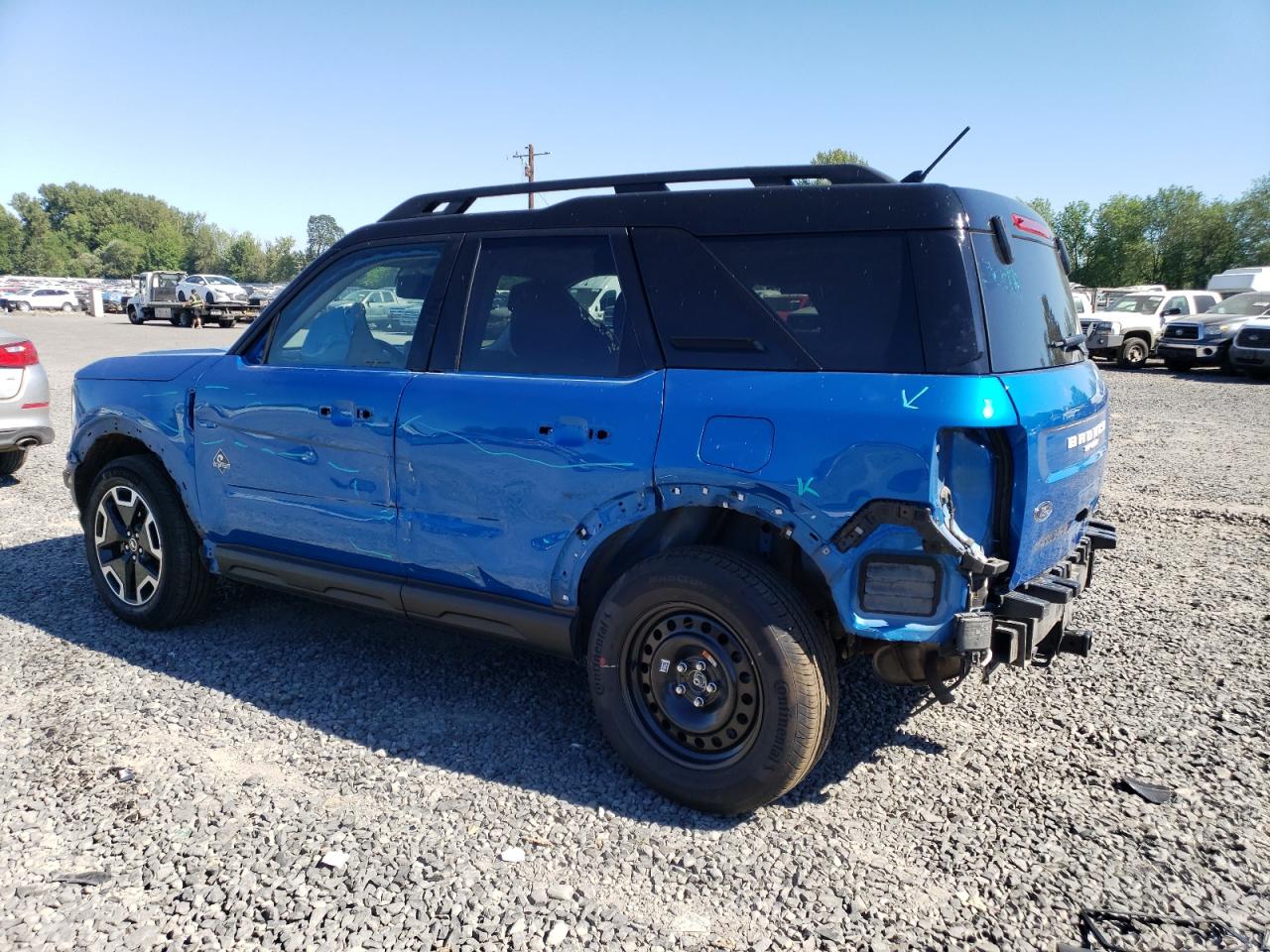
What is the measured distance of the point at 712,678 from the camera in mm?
3025

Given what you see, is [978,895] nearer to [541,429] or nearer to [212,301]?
[541,429]

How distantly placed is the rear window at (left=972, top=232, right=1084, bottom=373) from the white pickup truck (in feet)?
64.5

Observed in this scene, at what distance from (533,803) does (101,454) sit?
323cm

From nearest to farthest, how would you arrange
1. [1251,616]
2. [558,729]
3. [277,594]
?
[558,729], [1251,616], [277,594]

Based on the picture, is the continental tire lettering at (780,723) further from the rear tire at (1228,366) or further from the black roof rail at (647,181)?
the rear tire at (1228,366)

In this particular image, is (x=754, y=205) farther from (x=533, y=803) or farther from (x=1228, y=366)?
(x=1228, y=366)

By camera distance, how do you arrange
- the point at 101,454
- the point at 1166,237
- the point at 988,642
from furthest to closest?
the point at 1166,237, the point at 101,454, the point at 988,642

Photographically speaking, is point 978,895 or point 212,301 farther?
point 212,301

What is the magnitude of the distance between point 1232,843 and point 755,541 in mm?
1742

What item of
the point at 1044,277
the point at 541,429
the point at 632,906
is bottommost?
the point at 632,906

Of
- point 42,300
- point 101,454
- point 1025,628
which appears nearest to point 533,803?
point 1025,628

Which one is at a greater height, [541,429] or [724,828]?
[541,429]

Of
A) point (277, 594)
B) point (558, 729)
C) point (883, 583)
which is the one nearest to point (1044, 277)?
point (883, 583)

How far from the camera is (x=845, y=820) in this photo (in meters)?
3.01
